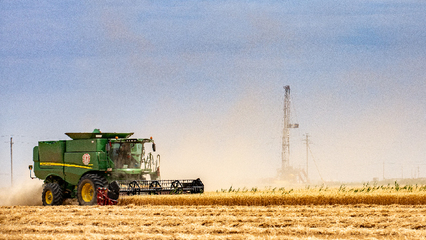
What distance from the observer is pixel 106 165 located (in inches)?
832

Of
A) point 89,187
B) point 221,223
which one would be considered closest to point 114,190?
point 89,187

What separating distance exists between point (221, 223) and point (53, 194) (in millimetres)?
10760

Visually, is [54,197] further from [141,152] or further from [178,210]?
[178,210]

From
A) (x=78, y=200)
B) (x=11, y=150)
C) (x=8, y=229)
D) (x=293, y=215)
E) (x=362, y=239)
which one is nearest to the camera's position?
(x=362, y=239)

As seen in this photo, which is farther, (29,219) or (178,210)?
(178,210)

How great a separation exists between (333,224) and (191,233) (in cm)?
360

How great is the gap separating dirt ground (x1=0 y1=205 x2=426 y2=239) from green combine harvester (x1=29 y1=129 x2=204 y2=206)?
2.48 m

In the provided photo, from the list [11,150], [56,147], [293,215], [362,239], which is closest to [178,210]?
[293,215]

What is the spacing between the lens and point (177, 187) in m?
20.8

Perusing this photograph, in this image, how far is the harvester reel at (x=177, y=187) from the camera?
2058cm

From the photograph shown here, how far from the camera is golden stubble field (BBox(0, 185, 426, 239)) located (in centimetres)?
1230

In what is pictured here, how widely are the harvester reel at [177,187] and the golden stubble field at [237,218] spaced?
1.34 meters

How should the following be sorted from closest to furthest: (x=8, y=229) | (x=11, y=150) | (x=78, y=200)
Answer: (x=8, y=229) < (x=78, y=200) < (x=11, y=150)

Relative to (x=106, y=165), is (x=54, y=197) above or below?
below
